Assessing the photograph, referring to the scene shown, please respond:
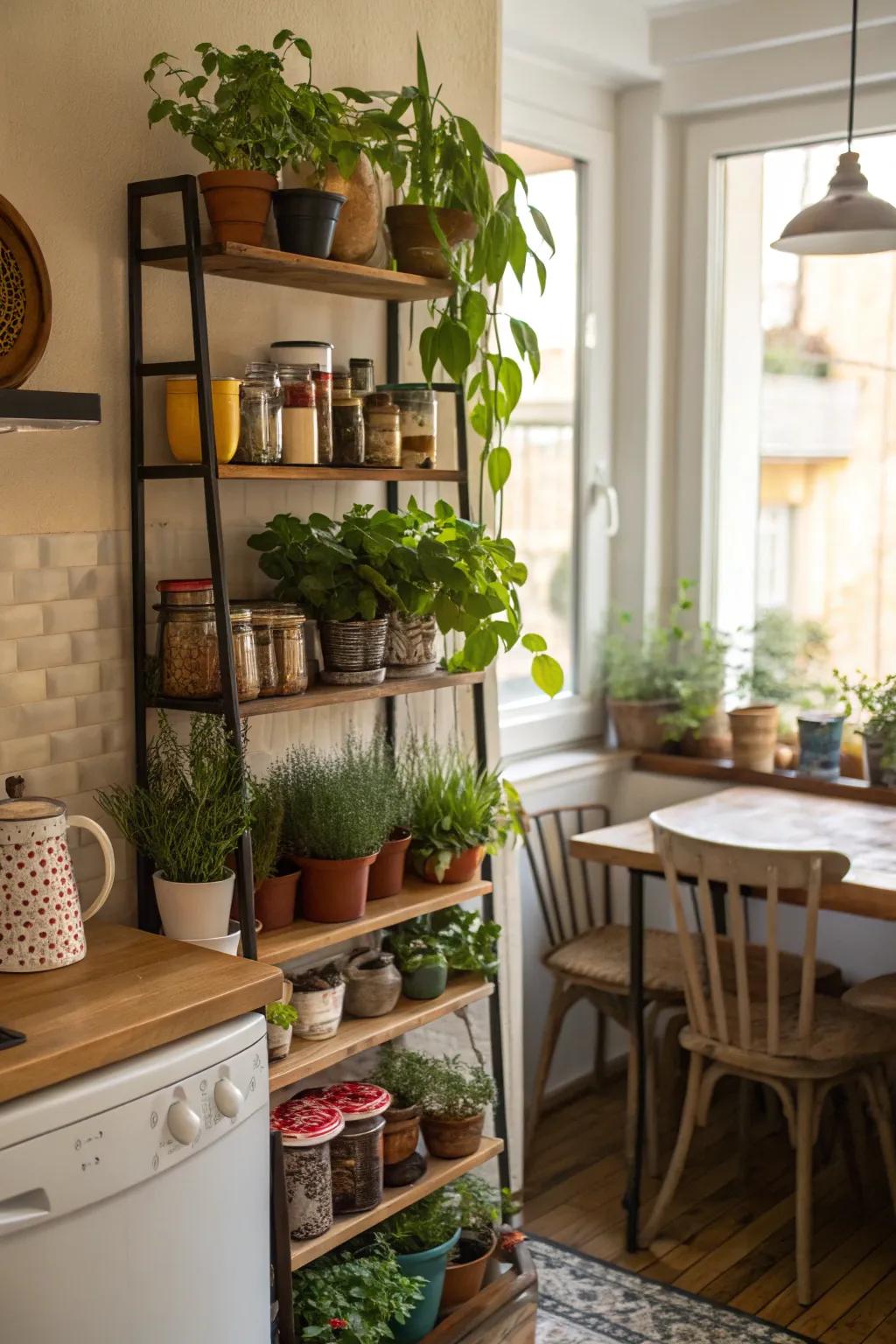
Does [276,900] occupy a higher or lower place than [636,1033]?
higher

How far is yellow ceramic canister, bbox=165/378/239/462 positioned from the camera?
2170mm

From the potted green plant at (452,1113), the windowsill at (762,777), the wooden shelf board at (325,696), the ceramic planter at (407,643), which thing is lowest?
the potted green plant at (452,1113)

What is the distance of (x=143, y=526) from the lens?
2264mm

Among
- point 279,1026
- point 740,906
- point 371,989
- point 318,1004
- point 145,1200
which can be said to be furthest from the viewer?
point 740,906

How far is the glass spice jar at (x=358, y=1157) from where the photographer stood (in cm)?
236

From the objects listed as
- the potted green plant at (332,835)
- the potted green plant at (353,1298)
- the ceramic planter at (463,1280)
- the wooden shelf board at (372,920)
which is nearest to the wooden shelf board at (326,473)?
the potted green plant at (332,835)

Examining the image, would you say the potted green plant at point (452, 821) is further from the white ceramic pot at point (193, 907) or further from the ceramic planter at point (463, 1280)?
the ceramic planter at point (463, 1280)

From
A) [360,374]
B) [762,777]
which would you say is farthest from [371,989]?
[762,777]

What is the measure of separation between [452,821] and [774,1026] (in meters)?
0.81

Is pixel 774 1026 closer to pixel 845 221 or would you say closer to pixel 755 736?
pixel 755 736

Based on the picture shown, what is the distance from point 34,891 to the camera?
6.21 feet

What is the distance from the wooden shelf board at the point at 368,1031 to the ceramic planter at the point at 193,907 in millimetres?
279

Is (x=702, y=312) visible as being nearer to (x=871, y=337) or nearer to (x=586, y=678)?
(x=871, y=337)

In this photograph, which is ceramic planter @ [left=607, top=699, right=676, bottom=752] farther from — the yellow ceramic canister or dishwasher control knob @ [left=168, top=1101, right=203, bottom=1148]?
dishwasher control knob @ [left=168, top=1101, right=203, bottom=1148]
